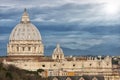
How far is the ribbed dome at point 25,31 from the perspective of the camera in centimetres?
15450

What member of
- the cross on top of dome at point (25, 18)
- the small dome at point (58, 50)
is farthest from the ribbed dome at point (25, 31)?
the small dome at point (58, 50)

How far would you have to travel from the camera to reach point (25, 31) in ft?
511

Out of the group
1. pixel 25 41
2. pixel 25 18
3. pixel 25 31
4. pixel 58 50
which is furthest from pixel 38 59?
pixel 25 18

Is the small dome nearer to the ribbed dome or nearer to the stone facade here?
the stone facade

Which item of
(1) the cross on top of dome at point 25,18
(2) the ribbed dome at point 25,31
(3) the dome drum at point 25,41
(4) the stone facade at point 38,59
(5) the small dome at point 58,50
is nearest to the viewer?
(4) the stone facade at point 38,59

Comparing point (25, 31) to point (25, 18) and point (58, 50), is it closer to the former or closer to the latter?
point (25, 18)

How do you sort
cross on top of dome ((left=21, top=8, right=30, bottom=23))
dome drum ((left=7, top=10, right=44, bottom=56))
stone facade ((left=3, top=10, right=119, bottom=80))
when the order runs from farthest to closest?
cross on top of dome ((left=21, top=8, right=30, bottom=23)) → dome drum ((left=7, top=10, right=44, bottom=56)) → stone facade ((left=3, top=10, right=119, bottom=80))

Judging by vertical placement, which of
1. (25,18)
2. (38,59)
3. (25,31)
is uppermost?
(25,18)

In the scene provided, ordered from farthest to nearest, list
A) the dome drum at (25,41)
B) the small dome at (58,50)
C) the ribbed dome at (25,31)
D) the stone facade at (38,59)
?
the ribbed dome at (25,31)
the dome drum at (25,41)
the small dome at (58,50)
the stone facade at (38,59)

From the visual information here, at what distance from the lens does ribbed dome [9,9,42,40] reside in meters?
154

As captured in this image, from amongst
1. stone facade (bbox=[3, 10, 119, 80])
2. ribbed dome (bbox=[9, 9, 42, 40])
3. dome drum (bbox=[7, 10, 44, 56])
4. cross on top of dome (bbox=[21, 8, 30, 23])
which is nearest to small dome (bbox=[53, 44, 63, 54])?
stone facade (bbox=[3, 10, 119, 80])

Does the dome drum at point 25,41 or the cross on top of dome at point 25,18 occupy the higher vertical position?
the cross on top of dome at point 25,18

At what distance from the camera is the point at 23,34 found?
510 feet

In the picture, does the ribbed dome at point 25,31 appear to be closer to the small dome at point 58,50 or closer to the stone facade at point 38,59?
the stone facade at point 38,59
